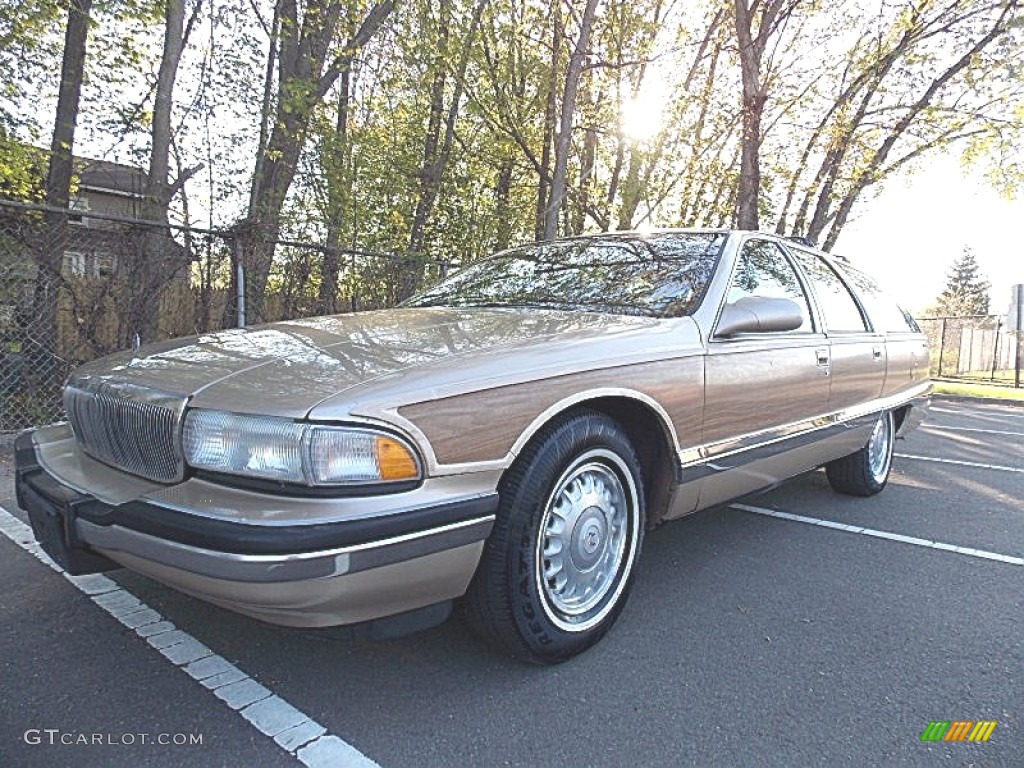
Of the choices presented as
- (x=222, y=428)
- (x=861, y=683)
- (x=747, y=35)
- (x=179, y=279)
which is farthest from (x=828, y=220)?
(x=222, y=428)

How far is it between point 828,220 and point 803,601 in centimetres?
1413

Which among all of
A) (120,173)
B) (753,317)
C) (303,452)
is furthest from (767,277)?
(120,173)

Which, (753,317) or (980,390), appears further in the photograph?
(980,390)

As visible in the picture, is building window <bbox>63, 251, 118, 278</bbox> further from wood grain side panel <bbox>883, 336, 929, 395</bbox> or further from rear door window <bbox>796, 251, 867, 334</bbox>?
wood grain side panel <bbox>883, 336, 929, 395</bbox>

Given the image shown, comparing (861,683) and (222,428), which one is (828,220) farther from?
(222,428)

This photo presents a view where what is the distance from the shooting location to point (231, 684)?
195cm

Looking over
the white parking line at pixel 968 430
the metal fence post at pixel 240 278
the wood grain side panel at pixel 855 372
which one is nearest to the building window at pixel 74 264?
the metal fence post at pixel 240 278

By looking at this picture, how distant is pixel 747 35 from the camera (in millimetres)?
8719

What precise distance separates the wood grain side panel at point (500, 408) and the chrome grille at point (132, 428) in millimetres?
676

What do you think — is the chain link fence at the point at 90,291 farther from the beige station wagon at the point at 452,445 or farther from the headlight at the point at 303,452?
the headlight at the point at 303,452

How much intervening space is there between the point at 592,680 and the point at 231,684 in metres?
1.07

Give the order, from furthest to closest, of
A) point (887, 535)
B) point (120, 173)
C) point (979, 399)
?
point (979, 399) → point (120, 173) → point (887, 535)

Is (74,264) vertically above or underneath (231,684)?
above

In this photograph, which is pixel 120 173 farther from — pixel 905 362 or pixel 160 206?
pixel 905 362
